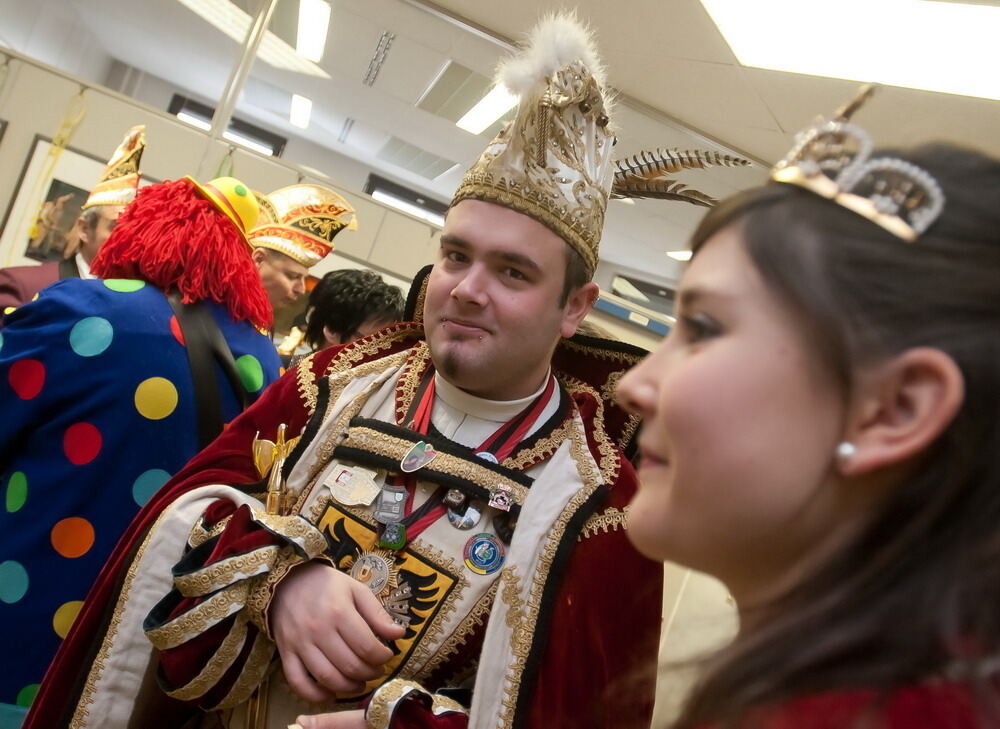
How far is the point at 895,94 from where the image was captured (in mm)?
3045

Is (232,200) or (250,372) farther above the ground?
(232,200)

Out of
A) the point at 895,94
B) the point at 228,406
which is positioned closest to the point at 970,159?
the point at 228,406

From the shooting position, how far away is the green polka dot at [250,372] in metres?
1.67

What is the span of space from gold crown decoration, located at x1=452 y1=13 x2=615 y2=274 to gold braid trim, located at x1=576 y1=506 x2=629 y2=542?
1.49 ft

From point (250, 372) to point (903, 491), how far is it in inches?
56.0

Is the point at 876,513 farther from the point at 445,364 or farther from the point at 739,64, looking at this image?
the point at 739,64

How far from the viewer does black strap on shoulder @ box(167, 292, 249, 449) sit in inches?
61.4

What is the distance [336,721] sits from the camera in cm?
95

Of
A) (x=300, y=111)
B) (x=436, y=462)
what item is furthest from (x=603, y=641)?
(x=300, y=111)

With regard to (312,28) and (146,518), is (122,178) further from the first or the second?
(312,28)

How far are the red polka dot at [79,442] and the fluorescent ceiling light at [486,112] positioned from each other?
4036mm

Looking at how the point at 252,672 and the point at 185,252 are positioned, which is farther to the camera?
the point at 185,252

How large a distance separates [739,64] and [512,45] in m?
1.37

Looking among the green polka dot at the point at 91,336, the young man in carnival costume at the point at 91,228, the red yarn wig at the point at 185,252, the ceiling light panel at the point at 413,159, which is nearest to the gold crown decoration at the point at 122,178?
the young man in carnival costume at the point at 91,228
